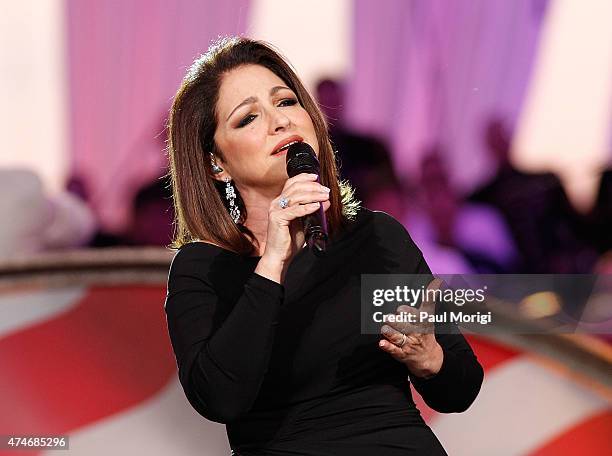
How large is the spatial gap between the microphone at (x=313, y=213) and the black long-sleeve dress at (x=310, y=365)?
0.24 ft

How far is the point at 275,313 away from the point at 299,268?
19 cm

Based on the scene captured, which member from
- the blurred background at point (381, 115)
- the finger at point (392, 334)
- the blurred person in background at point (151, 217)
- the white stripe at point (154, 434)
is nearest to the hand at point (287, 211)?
the finger at point (392, 334)

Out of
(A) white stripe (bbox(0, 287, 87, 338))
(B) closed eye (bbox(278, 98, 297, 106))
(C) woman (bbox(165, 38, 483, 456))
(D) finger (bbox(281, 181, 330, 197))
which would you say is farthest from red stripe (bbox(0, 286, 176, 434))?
(D) finger (bbox(281, 181, 330, 197))

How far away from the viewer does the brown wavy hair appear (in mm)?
1254

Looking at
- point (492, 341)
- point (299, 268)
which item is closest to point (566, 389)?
point (492, 341)

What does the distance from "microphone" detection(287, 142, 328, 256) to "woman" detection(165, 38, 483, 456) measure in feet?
0.07

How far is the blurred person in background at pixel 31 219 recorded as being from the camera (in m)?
2.50

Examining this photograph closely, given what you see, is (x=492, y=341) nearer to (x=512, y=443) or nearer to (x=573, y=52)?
(x=512, y=443)

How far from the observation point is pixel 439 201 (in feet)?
8.54

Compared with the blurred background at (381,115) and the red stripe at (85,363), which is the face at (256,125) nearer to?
the red stripe at (85,363)

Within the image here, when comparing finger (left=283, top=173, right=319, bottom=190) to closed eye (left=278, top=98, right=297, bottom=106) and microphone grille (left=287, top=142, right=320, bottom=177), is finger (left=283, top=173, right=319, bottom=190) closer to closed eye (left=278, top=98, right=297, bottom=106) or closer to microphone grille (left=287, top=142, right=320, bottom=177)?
microphone grille (left=287, top=142, right=320, bottom=177)

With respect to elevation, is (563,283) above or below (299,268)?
below

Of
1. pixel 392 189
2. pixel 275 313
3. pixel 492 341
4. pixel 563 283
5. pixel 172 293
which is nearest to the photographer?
pixel 275 313

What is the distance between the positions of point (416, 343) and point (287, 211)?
0.74 ft
